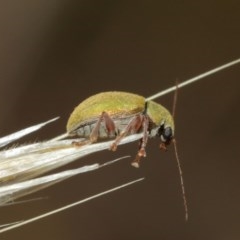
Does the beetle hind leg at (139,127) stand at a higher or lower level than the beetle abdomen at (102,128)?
lower

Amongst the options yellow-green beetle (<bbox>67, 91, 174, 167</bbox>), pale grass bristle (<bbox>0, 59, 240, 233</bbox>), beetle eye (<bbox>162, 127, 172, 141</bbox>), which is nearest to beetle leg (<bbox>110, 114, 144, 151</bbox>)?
yellow-green beetle (<bbox>67, 91, 174, 167</bbox>)

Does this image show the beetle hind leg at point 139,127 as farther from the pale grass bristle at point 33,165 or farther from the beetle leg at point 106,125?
the pale grass bristle at point 33,165

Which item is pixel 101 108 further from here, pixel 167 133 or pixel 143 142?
pixel 167 133

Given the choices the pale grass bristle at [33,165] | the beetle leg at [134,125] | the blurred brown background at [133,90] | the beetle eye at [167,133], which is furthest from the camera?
the blurred brown background at [133,90]

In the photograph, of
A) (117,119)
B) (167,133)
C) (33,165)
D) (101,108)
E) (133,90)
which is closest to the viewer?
(33,165)

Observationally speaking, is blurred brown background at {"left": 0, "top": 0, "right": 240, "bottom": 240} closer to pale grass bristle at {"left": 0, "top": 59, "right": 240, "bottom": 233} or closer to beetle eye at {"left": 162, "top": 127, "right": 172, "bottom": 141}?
beetle eye at {"left": 162, "top": 127, "right": 172, "bottom": 141}

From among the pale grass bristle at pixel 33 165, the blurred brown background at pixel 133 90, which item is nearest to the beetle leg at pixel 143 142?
the pale grass bristle at pixel 33 165

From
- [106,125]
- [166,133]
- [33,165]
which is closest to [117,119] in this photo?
[106,125]

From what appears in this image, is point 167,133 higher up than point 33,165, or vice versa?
point 33,165
